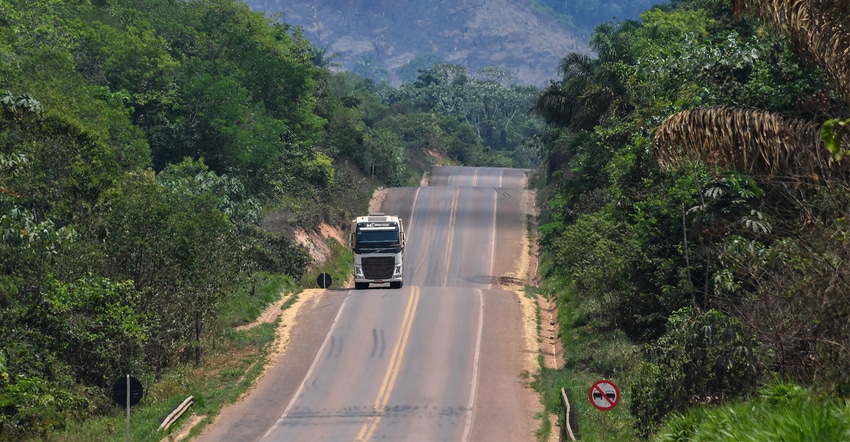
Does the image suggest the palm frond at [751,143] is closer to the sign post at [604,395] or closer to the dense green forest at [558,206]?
the dense green forest at [558,206]

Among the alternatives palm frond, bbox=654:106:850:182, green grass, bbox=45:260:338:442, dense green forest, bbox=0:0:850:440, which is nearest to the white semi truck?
green grass, bbox=45:260:338:442

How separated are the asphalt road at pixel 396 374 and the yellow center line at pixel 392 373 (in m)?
0.04

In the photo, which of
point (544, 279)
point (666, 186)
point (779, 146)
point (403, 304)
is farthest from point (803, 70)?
point (544, 279)

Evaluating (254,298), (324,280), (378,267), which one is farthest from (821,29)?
(324,280)

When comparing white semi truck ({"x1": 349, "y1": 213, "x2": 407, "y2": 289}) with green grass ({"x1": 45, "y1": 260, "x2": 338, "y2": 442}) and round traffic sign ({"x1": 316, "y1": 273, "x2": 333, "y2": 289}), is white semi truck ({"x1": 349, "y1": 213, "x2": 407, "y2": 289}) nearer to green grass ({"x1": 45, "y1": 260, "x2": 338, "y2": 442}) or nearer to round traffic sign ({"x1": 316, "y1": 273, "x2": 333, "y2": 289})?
green grass ({"x1": 45, "y1": 260, "x2": 338, "y2": 442})

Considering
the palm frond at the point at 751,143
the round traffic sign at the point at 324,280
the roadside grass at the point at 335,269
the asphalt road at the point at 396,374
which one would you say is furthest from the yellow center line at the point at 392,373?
the palm frond at the point at 751,143

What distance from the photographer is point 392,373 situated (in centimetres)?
3441

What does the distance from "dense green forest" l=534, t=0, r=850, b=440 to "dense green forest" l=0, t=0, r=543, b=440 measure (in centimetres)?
1349

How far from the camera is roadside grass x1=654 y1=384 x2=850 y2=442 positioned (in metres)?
10.3

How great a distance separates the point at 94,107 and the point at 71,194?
15.2 meters

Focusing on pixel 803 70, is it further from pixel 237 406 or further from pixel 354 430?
pixel 237 406

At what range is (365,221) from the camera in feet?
149

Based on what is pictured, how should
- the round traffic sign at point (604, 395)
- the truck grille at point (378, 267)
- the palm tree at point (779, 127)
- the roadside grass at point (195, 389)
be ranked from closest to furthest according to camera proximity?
the palm tree at point (779, 127) → the round traffic sign at point (604, 395) → the roadside grass at point (195, 389) → the truck grille at point (378, 267)

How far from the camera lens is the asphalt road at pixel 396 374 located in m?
28.6
